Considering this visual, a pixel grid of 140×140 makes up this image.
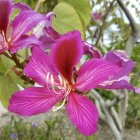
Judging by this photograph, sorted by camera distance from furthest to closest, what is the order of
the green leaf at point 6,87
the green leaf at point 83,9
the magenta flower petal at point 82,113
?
the green leaf at point 83,9
the green leaf at point 6,87
the magenta flower petal at point 82,113

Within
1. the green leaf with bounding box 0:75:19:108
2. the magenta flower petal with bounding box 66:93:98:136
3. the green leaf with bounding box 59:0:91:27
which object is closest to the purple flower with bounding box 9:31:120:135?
the magenta flower petal with bounding box 66:93:98:136

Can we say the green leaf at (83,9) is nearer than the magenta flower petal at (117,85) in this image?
No

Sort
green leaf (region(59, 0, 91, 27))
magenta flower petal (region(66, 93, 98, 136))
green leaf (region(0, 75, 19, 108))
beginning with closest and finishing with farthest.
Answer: magenta flower petal (region(66, 93, 98, 136)), green leaf (region(0, 75, 19, 108)), green leaf (region(59, 0, 91, 27))

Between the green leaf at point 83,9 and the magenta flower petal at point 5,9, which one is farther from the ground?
the magenta flower petal at point 5,9

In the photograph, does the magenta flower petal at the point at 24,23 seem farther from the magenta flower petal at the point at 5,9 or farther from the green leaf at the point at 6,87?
the green leaf at the point at 6,87

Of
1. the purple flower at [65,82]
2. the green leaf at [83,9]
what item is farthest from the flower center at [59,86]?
the green leaf at [83,9]

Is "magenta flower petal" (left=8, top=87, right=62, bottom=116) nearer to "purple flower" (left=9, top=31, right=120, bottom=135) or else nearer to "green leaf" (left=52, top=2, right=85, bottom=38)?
"purple flower" (left=9, top=31, right=120, bottom=135)

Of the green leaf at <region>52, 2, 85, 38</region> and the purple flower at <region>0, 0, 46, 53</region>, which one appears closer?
the purple flower at <region>0, 0, 46, 53</region>
